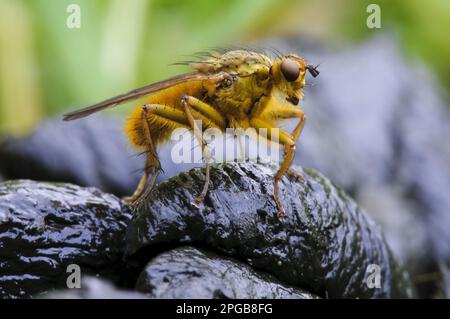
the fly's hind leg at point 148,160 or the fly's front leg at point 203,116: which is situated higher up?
the fly's front leg at point 203,116

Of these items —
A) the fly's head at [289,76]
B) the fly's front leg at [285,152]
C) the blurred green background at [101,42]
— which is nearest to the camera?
the fly's front leg at [285,152]

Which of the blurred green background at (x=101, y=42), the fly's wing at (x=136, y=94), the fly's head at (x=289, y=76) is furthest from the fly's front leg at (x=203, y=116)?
the blurred green background at (x=101, y=42)

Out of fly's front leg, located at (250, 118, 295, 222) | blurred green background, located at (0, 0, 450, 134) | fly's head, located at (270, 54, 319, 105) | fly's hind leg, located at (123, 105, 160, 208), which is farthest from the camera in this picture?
blurred green background, located at (0, 0, 450, 134)

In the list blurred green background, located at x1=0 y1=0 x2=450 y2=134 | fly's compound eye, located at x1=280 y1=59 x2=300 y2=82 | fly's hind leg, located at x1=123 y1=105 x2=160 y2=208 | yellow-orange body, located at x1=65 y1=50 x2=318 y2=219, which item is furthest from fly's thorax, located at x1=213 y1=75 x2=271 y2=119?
blurred green background, located at x1=0 y1=0 x2=450 y2=134

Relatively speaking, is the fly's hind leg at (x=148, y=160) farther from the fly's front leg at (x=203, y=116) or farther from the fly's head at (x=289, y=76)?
the fly's head at (x=289, y=76)

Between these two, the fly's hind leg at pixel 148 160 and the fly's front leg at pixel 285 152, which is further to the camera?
the fly's hind leg at pixel 148 160

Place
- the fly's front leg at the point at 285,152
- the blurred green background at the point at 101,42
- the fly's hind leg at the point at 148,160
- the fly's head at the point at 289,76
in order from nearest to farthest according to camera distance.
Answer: the fly's front leg at the point at 285,152
the fly's hind leg at the point at 148,160
the fly's head at the point at 289,76
the blurred green background at the point at 101,42

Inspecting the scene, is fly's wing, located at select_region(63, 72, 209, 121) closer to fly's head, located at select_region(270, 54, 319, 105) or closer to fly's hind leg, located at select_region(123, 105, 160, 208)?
fly's hind leg, located at select_region(123, 105, 160, 208)
